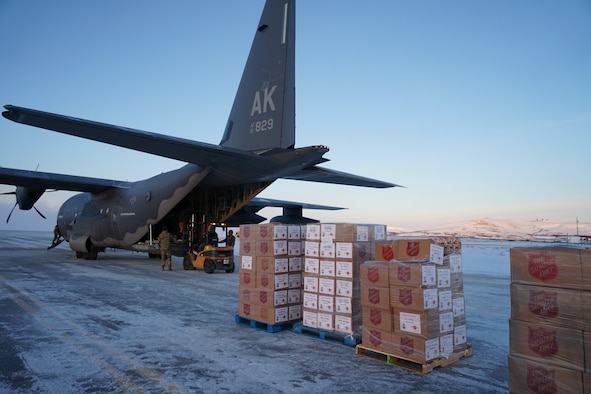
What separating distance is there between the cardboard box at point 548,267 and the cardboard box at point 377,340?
181 cm

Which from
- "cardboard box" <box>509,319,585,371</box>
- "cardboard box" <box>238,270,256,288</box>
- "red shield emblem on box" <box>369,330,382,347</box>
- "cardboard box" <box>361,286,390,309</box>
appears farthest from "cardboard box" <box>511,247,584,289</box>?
"cardboard box" <box>238,270,256,288</box>

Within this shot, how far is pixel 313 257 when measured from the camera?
6.46 m

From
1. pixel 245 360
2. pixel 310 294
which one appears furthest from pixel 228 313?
pixel 245 360

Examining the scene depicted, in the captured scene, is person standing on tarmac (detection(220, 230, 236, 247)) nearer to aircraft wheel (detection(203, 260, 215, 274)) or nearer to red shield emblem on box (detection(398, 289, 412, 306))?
aircraft wheel (detection(203, 260, 215, 274))

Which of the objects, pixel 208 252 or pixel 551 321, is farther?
pixel 208 252

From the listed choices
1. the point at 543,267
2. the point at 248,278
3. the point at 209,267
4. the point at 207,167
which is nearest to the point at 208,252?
the point at 209,267

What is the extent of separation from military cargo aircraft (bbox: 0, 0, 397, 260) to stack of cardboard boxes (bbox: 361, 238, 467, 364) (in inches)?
181

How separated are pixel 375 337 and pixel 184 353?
2.51 m

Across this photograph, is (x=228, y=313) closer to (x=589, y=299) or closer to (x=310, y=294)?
(x=310, y=294)

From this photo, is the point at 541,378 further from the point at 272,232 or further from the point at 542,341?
the point at 272,232

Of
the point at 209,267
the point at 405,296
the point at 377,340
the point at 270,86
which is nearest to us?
the point at 405,296

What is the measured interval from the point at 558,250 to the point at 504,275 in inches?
484

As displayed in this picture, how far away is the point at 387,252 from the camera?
233 inches

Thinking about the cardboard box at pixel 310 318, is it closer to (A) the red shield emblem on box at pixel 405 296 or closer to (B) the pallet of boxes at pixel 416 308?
(B) the pallet of boxes at pixel 416 308
